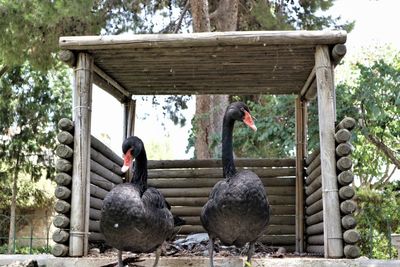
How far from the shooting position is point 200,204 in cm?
766

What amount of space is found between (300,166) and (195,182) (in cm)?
144

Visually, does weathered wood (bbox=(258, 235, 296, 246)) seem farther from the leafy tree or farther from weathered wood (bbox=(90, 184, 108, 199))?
the leafy tree

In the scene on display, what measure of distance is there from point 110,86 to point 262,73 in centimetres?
196

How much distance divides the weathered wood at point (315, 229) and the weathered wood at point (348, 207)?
810 millimetres

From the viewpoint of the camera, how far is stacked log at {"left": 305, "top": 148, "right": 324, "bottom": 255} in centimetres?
638

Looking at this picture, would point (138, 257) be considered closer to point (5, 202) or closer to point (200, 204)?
point (200, 204)

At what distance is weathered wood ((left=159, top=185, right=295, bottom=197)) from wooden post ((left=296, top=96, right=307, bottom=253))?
0.18 m

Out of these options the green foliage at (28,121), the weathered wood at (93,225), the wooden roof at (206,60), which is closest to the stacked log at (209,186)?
the wooden roof at (206,60)

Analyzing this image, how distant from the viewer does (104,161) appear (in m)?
7.02

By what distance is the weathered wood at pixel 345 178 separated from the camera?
17.6ft

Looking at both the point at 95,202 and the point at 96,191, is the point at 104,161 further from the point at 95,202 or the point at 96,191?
the point at 95,202

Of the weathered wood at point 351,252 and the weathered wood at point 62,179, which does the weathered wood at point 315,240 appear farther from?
the weathered wood at point 62,179

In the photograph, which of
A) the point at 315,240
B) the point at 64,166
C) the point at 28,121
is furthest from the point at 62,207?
the point at 28,121

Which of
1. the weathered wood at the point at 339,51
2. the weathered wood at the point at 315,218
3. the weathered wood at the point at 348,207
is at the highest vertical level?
the weathered wood at the point at 339,51
